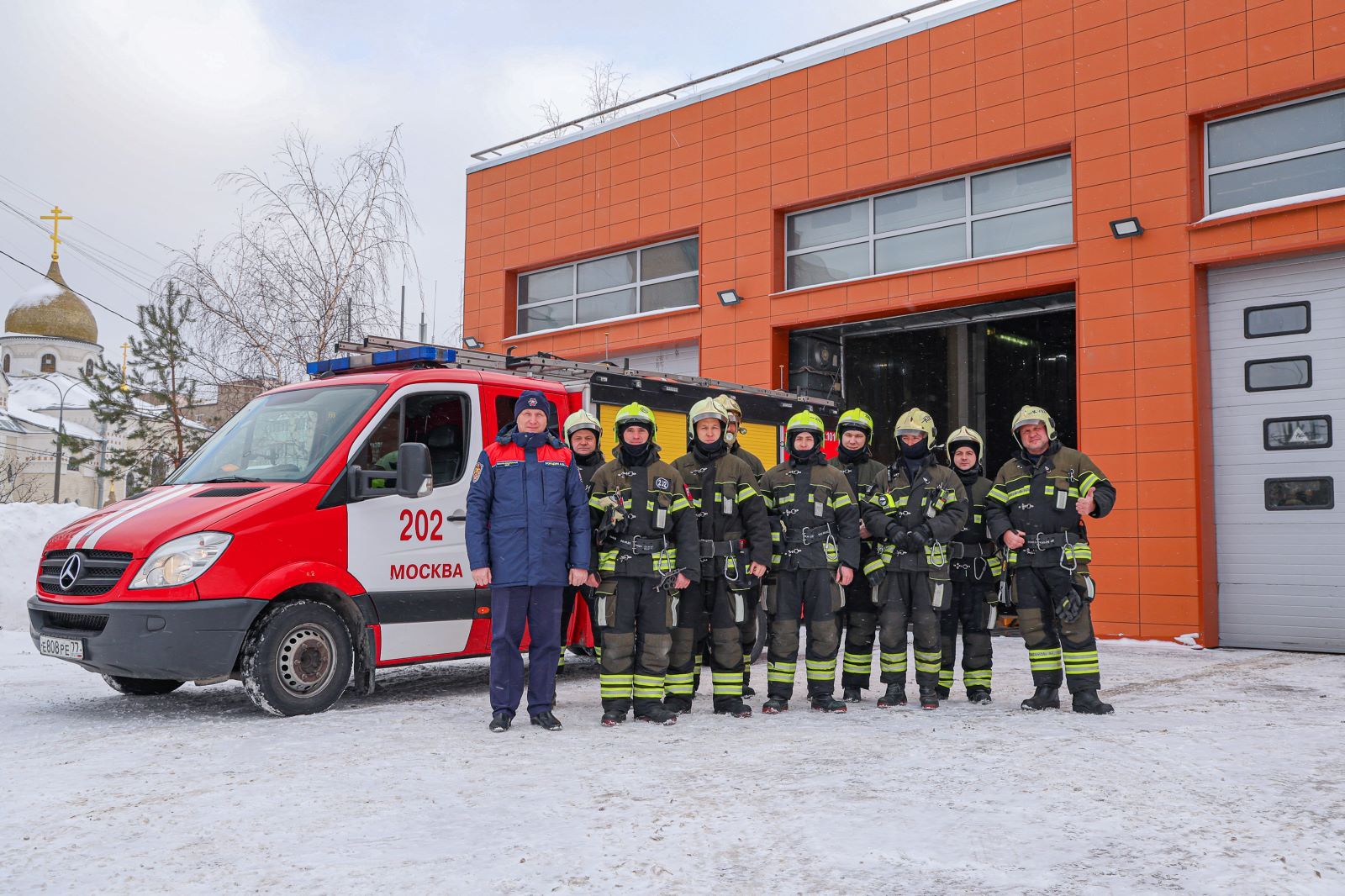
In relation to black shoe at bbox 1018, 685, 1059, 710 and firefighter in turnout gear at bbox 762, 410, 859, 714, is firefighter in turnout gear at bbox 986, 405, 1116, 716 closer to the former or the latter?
black shoe at bbox 1018, 685, 1059, 710

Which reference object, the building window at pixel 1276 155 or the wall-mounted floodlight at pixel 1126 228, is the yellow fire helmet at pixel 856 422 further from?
the building window at pixel 1276 155

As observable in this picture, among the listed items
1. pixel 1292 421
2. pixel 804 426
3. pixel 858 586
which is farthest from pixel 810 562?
pixel 1292 421

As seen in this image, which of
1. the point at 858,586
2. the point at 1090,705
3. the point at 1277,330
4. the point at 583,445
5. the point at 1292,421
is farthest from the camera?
the point at 1277,330

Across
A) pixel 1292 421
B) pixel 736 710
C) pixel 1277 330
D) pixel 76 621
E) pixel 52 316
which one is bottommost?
pixel 736 710

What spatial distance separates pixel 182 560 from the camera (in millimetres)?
6238

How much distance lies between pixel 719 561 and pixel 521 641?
1299 mm

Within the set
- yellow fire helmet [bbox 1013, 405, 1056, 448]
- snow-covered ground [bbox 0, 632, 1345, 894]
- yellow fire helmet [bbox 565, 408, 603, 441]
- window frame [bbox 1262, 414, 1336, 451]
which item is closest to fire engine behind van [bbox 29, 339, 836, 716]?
snow-covered ground [bbox 0, 632, 1345, 894]

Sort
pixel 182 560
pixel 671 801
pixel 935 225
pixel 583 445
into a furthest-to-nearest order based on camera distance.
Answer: pixel 935 225, pixel 583 445, pixel 182 560, pixel 671 801

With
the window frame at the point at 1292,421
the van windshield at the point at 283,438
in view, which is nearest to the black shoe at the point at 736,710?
the van windshield at the point at 283,438

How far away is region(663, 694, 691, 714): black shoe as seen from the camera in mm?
6977

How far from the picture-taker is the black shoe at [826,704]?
277 inches

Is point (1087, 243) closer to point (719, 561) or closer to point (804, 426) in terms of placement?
point (804, 426)

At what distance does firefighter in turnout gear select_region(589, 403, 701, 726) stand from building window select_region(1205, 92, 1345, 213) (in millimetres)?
8129

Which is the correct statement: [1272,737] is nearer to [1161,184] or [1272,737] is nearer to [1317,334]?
[1317,334]
